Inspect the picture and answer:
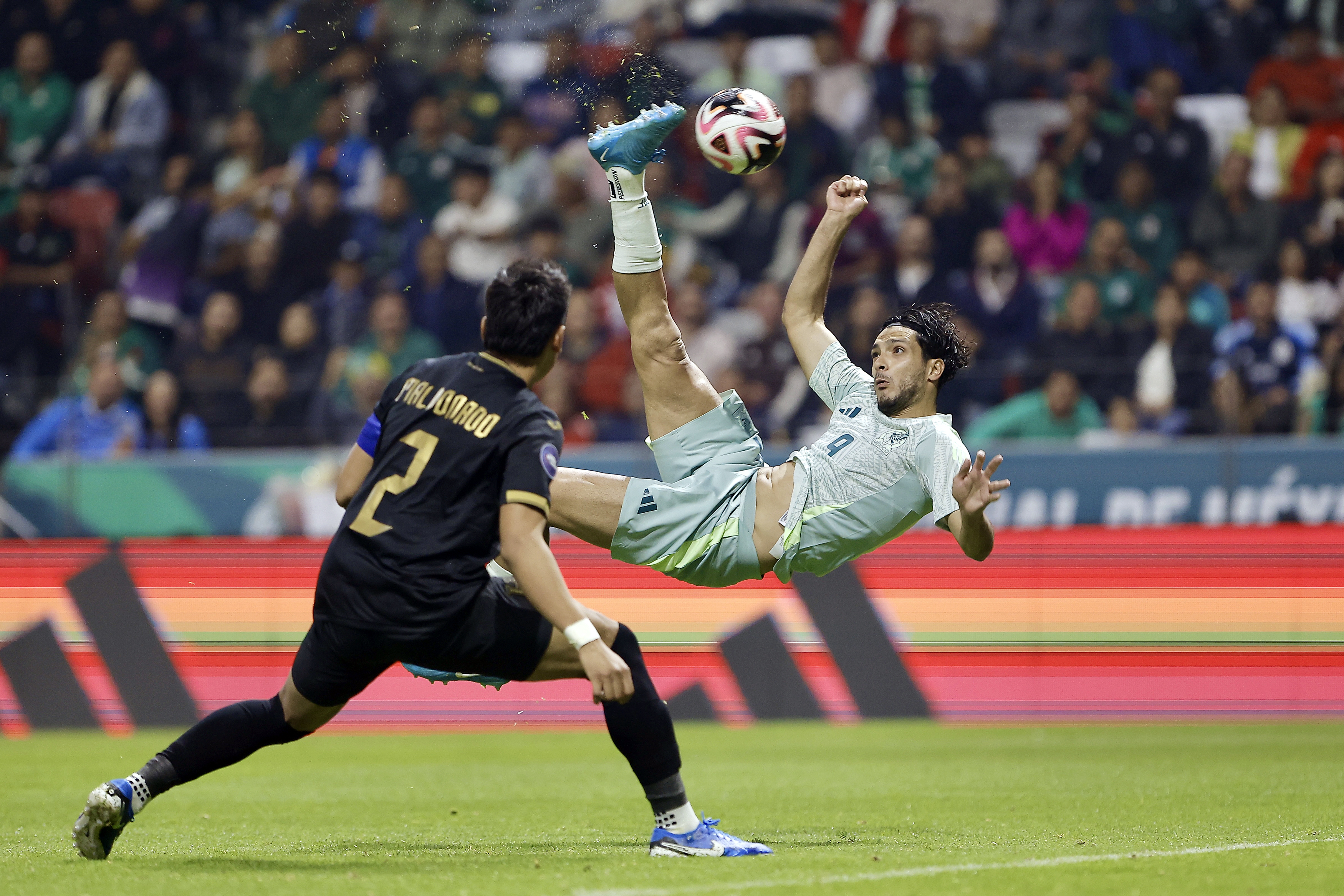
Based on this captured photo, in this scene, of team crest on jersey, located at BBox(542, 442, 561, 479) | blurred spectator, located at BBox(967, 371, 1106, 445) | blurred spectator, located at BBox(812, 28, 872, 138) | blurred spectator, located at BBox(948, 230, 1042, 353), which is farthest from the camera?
blurred spectator, located at BBox(812, 28, 872, 138)

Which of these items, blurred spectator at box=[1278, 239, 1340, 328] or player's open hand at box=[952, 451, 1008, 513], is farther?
blurred spectator at box=[1278, 239, 1340, 328]

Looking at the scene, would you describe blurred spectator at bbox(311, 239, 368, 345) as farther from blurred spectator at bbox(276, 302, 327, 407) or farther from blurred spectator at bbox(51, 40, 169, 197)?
blurred spectator at bbox(51, 40, 169, 197)

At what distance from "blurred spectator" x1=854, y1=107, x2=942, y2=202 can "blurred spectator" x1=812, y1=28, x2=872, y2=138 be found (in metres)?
0.36

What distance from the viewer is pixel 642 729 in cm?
523

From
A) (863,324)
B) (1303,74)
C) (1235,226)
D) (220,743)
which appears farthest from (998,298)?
(220,743)

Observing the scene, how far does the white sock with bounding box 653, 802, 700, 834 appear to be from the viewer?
5.29 m

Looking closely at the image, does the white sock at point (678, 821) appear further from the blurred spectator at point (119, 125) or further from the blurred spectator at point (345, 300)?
the blurred spectator at point (119, 125)

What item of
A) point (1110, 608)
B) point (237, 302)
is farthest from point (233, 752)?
point (237, 302)

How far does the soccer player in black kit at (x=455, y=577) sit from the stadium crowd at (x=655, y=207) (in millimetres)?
6693

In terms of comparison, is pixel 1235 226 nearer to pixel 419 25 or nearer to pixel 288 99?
pixel 419 25

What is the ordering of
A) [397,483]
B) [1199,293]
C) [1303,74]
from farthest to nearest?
[1303,74], [1199,293], [397,483]

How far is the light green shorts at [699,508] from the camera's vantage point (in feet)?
21.4

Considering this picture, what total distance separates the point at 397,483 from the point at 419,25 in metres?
9.45

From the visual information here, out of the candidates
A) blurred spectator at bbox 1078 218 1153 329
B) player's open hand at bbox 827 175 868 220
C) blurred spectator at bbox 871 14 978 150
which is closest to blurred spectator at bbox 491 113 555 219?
blurred spectator at bbox 871 14 978 150
